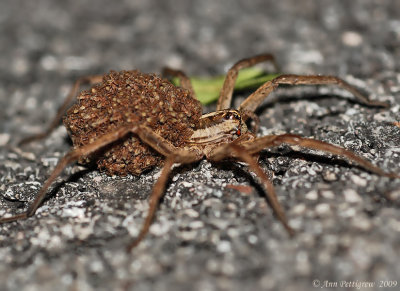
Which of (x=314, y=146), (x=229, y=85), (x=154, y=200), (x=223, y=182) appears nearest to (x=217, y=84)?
(x=229, y=85)

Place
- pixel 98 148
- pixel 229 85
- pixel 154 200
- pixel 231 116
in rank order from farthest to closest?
1. pixel 229 85
2. pixel 231 116
3. pixel 98 148
4. pixel 154 200

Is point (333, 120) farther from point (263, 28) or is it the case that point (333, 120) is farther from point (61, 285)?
point (61, 285)

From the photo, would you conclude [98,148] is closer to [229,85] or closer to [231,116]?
[231,116]

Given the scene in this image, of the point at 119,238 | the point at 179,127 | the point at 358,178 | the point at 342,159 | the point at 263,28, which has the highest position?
the point at 263,28

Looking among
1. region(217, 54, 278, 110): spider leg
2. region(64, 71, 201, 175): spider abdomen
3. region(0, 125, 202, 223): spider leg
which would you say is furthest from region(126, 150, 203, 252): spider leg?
→ region(217, 54, 278, 110): spider leg

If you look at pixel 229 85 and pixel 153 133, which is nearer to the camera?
pixel 153 133

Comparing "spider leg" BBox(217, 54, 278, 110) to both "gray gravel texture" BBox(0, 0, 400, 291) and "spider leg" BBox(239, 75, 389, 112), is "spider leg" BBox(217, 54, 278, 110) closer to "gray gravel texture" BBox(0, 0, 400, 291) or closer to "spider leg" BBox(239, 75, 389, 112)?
"spider leg" BBox(239, 75, 389, 112)

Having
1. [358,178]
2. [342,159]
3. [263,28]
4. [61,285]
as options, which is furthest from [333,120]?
[61,285]

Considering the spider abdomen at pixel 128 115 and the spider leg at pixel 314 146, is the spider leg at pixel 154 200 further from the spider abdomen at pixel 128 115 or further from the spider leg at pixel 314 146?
the spider leg at pixel 314 146
